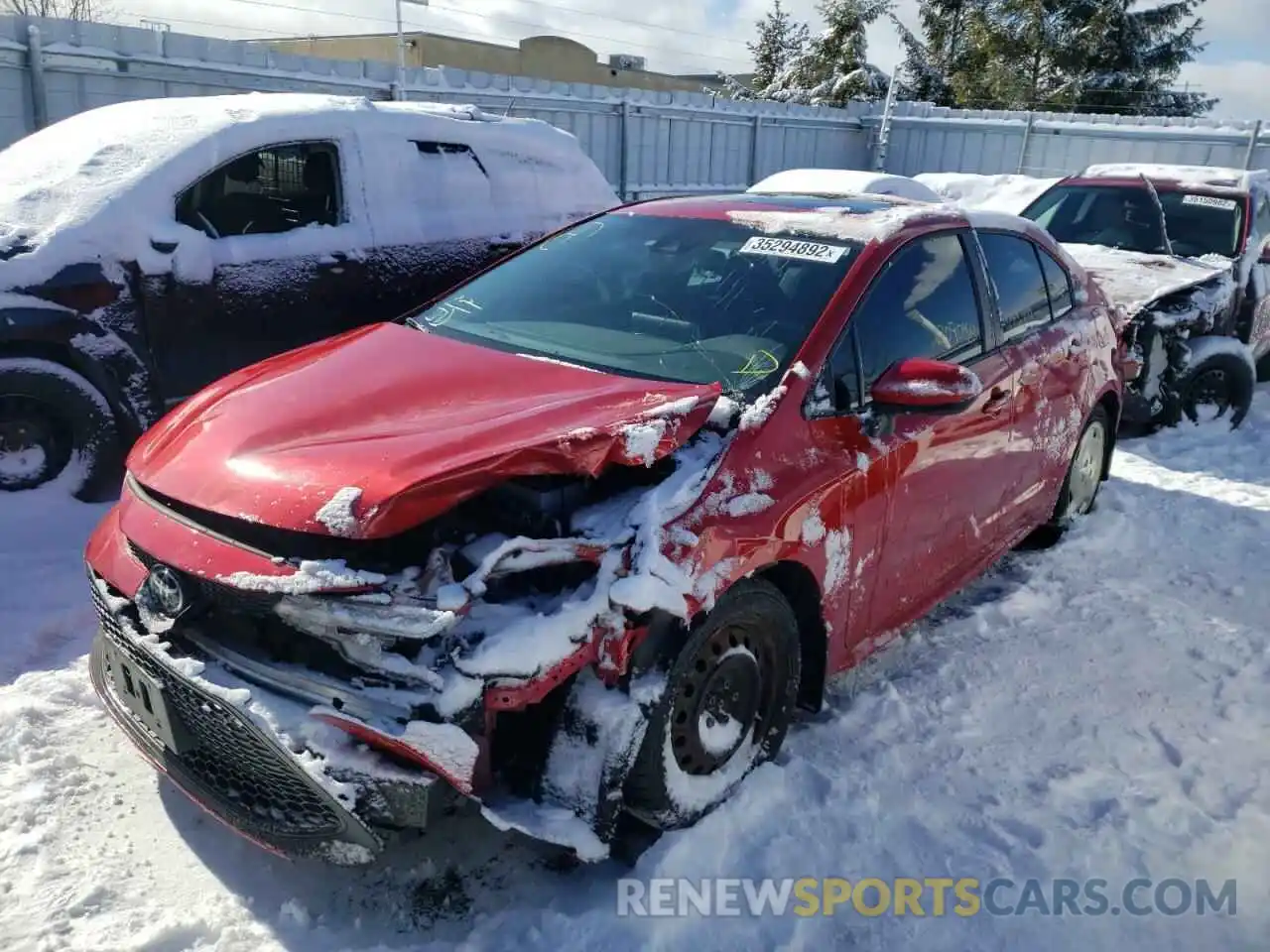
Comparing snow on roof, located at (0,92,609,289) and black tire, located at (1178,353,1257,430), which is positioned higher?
snow on roof, located at (0,92,609,289)

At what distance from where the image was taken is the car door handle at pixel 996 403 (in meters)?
3.81

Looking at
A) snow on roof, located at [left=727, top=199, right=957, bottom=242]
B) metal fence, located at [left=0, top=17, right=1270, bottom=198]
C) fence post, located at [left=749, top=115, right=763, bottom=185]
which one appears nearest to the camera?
snow on roof, located at [left=727, top=199, right=957, bottom=242]

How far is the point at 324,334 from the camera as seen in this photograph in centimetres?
544

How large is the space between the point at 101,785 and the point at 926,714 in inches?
106

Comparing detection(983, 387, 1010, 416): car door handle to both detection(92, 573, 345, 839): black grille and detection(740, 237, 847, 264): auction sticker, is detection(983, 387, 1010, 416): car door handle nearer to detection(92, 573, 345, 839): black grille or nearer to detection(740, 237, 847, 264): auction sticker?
detection(740, 237, 847, 264): auction sticker

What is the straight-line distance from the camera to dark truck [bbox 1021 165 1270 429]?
693 cm

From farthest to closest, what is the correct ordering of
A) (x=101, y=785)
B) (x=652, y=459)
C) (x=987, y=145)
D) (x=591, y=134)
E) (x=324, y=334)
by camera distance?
(x=987, y=145) → (x=591, y=134) → (x=324, y=334) → (x=101, y=785) → (x=652, y=459)

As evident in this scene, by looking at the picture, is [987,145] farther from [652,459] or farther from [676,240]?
[652,459]

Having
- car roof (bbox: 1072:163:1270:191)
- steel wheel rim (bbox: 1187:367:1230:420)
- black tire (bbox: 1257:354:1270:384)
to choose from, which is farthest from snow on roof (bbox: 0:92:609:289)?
black tire (bbox: 1257:354:1270:384)

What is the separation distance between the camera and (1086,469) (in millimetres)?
5262

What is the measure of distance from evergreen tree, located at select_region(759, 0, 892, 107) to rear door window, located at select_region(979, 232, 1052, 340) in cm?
2440

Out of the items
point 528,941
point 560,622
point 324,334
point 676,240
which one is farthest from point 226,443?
point 324,334

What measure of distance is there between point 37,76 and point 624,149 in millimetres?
7398

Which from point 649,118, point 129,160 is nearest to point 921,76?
point 649,118
